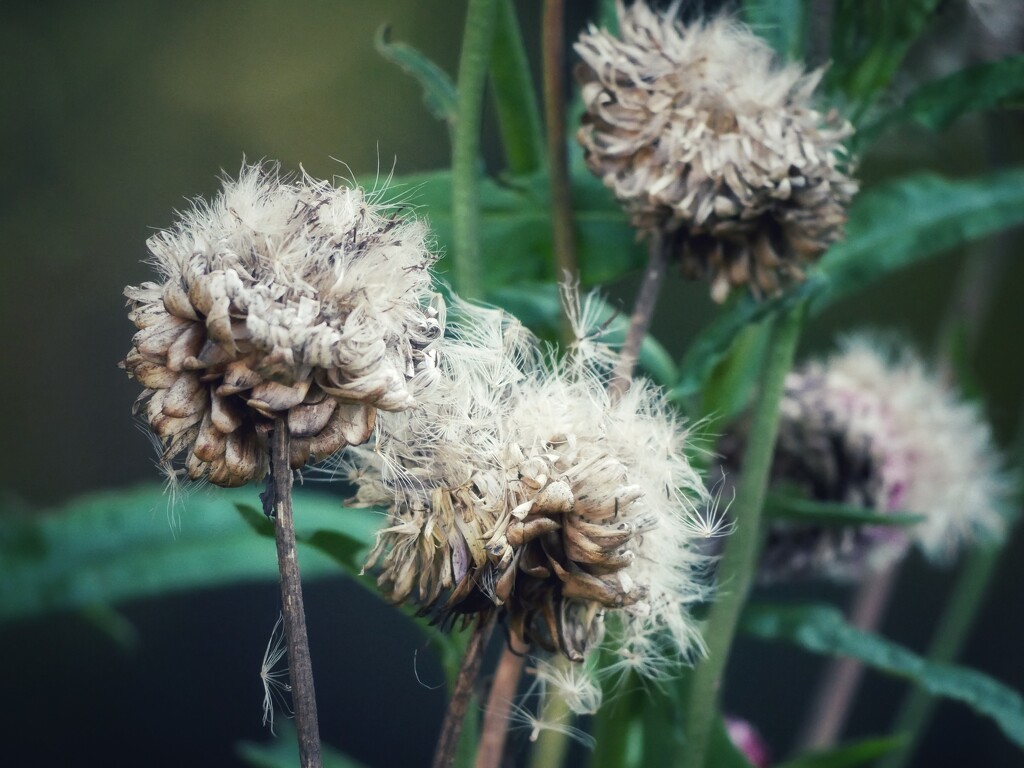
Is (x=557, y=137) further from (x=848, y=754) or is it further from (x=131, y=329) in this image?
(x=131, y=329)

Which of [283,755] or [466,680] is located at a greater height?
[466,680]

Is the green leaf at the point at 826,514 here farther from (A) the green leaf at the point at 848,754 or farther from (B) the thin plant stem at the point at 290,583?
(B) the thin plant stem at the point at 290,583

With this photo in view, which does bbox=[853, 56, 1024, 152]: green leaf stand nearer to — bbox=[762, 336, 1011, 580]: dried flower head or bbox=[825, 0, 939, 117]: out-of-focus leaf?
bbox=[825, 0, 939, 117]: out-of-focus leaf

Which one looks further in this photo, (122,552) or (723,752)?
(122,552)

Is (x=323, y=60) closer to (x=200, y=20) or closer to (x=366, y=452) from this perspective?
(x=200, y=20)

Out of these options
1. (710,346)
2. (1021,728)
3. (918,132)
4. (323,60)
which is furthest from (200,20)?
(1021,728)

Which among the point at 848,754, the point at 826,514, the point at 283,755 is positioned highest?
the point at 826,514

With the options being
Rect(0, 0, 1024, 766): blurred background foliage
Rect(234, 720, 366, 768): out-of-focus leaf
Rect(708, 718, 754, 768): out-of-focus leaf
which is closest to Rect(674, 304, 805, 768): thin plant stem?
Rect(708, 718, 754, 768): out-of-focus leaf

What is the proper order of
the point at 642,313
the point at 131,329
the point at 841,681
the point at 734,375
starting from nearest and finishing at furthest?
the point at 642,313 < the point at 734,375 < the point at 841,681 < the point at 131,329

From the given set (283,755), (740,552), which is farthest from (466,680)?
(283,755)
